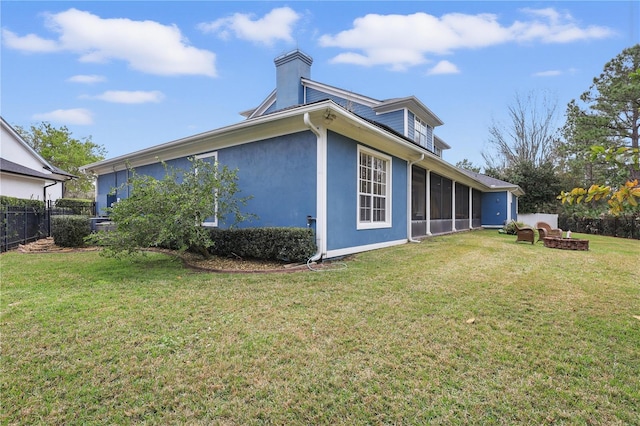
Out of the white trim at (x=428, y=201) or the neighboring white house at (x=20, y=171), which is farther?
the neighboring white house at (x=20, y=171)

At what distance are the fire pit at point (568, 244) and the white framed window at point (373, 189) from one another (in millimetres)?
4976

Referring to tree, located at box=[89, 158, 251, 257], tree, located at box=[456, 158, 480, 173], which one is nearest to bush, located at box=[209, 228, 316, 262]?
tree, located at box=[89, 158, 251, 257]

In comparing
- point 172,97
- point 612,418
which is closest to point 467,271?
point 612,418

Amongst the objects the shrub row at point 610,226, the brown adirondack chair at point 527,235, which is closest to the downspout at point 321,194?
the brown adirondack chair at point 527,235

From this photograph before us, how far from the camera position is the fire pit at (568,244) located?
29.4 feet

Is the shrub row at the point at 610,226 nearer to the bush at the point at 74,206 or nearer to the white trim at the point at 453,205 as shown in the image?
the white trim at the point at 453,205

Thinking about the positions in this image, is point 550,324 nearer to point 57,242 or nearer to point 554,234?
point 554,234

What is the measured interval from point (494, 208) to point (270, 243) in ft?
60.6

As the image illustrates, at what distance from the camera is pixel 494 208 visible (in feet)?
66.5

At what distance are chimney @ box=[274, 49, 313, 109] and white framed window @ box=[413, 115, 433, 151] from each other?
5.72 meters

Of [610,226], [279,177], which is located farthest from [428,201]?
[610,226]

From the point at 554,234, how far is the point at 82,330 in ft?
41.4

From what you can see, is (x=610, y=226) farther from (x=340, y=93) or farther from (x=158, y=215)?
(x=158, y=215)

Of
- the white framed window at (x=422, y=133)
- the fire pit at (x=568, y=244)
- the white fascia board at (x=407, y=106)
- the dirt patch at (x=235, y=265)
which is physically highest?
the white fascia board at (x=407, y=106)
